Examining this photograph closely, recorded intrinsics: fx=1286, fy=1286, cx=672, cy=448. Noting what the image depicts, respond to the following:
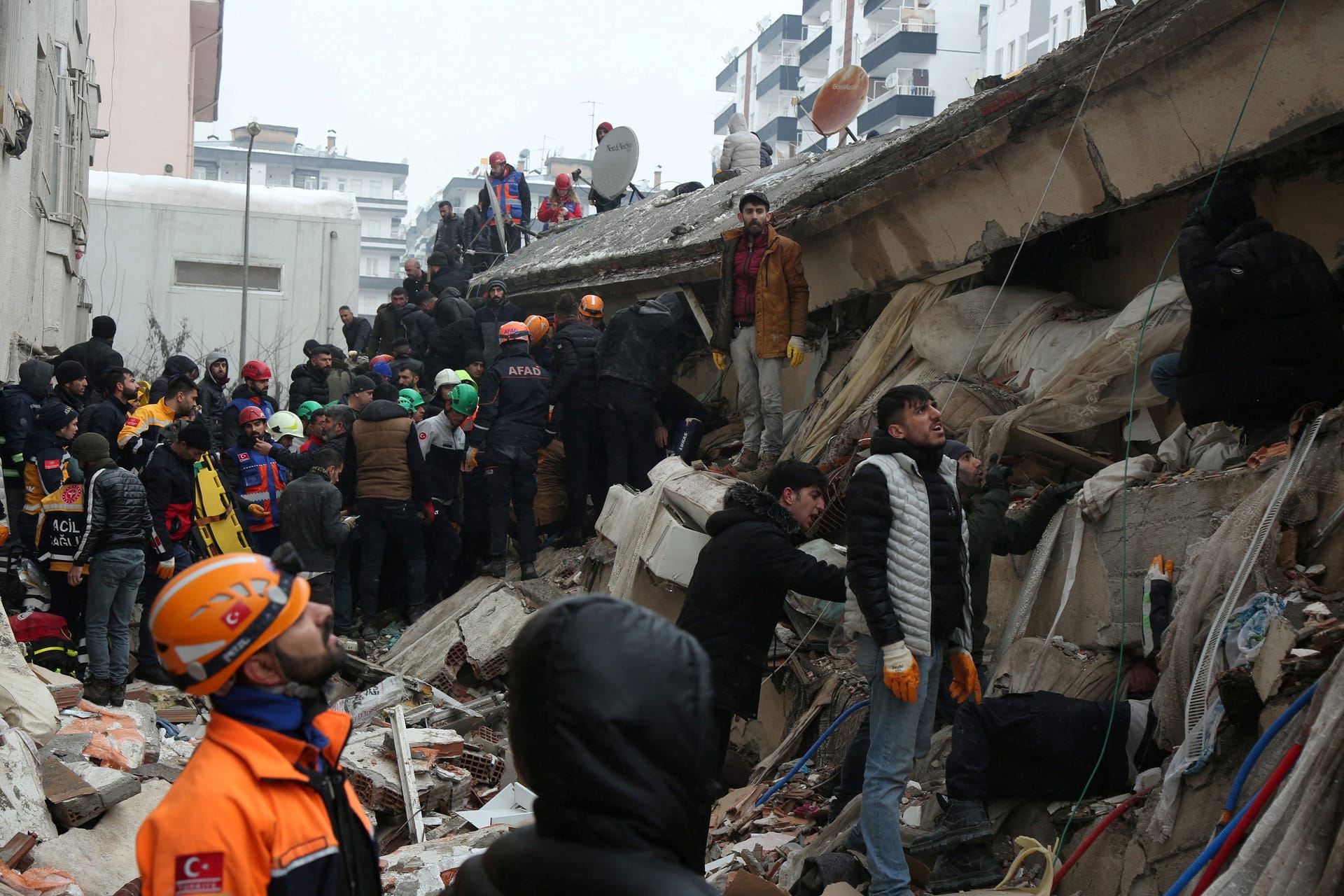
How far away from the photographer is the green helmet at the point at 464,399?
11.3m

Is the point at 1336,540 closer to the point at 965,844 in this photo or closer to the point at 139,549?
the point at 965,844

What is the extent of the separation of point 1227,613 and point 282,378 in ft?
75.1

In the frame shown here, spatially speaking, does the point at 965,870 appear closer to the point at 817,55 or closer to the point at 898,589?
the point at 898,589

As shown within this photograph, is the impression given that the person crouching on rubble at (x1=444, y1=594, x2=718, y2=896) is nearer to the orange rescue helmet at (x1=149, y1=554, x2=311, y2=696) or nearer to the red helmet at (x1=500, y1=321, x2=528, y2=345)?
the orange rescue helmet at (x1=149, y1=554, x2=311, y2=696)

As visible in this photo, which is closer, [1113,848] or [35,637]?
[1113,848]

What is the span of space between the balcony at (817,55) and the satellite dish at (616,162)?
62.3 m

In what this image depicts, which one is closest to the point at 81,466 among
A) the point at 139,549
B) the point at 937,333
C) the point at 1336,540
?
the point at 139,549

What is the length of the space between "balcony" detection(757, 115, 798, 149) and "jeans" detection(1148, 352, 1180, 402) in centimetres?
7565

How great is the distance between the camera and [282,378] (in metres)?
25.5

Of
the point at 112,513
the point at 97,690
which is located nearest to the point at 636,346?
the point at 112,513

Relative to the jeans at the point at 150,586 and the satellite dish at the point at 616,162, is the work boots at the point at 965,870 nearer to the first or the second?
the jeans at the point at 150,586

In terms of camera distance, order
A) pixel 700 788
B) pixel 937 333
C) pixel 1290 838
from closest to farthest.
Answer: pixel 700 788 < pixel 1290 838 < pixel 937 333

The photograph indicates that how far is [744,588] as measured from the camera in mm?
5316

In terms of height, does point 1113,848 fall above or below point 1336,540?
below
